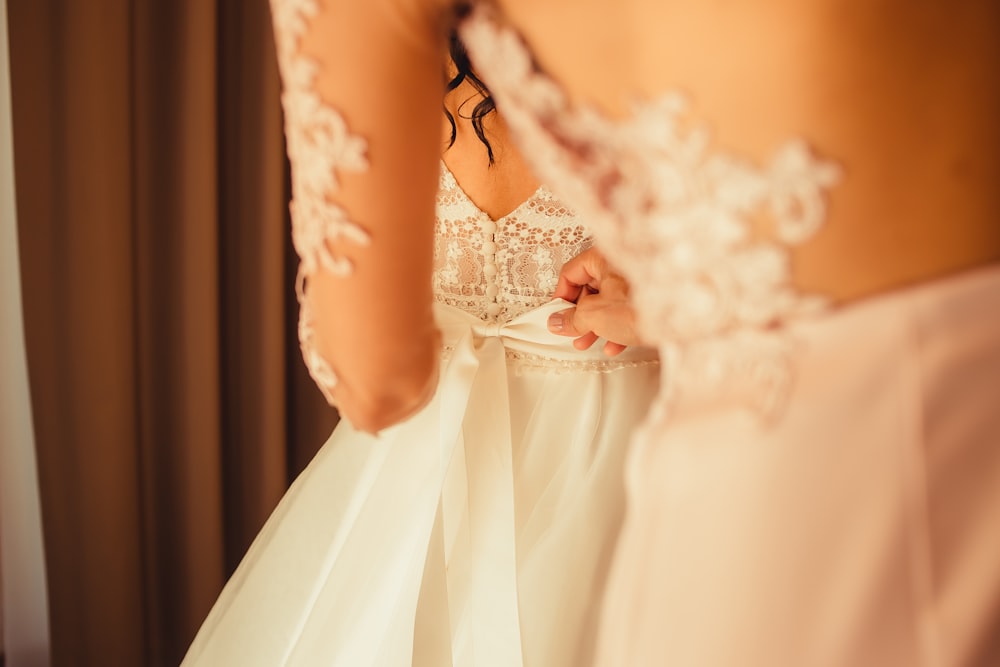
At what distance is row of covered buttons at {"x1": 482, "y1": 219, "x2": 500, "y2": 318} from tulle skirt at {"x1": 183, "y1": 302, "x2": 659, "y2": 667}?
1.6 inches

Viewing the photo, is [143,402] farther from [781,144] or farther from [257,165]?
[781,144]

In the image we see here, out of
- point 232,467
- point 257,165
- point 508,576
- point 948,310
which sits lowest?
point 232,467

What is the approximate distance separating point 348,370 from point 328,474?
0.47 metres

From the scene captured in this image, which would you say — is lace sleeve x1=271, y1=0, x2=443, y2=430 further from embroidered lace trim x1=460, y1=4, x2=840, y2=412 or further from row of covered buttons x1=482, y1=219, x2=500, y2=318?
row of covered buttons x1=482, y1=219, x2=500, y2=318

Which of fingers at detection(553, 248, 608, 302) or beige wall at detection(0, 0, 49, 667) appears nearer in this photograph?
fingers at detection(553, 248, 608, 302)

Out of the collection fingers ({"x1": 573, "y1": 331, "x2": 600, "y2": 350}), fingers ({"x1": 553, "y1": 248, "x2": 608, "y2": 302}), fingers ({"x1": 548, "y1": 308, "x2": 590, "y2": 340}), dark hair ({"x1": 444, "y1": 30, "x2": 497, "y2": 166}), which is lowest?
fingers ({"x1": 573, "y1": 331, "x2": 600, "y2": 350})

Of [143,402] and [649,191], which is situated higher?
[649,191]

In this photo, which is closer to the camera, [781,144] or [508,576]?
[781,144]

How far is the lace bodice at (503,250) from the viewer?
0.97 m

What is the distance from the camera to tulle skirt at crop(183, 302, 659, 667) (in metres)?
0.86

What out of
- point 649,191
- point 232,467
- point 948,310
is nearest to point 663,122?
point 649,191

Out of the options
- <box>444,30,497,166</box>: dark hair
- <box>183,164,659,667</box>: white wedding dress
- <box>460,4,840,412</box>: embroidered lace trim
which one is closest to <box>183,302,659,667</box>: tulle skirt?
<box>183,164,659,667</box>: white wedding dress

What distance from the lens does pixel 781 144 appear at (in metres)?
0.40

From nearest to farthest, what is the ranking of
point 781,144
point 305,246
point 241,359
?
point 781,144 → point 305,246 → point 241,359
